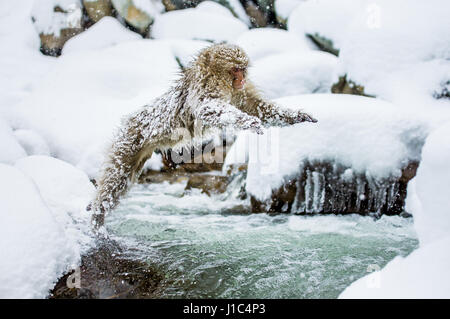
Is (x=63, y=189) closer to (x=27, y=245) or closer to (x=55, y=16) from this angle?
(x=27, y=245)

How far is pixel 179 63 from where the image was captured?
274 inches

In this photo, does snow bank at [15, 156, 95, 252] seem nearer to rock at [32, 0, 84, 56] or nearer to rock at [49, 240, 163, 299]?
rock at [49, 240, 163, 299]

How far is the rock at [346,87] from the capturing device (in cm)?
428

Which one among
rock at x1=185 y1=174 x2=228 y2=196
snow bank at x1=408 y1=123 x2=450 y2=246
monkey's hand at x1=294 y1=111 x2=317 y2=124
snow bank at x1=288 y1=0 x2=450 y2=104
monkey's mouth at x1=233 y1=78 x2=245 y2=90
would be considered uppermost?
snow bank at x1=288 y1=0 x2=450 y2=104

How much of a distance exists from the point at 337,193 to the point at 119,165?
2.15m

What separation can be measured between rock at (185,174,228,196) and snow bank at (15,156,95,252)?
1.76 meters

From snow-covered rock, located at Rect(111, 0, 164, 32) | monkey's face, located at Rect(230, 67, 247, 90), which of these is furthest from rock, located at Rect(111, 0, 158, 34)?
monkey's face, located at Rect(230, 67, 247, 90)

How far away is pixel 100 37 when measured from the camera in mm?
7793

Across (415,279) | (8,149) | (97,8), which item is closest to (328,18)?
(97,8)

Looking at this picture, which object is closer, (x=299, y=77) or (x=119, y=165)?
(x=119, y=165)

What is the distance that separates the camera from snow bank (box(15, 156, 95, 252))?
2.13 m

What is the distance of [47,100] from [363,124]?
5059 millimetres
